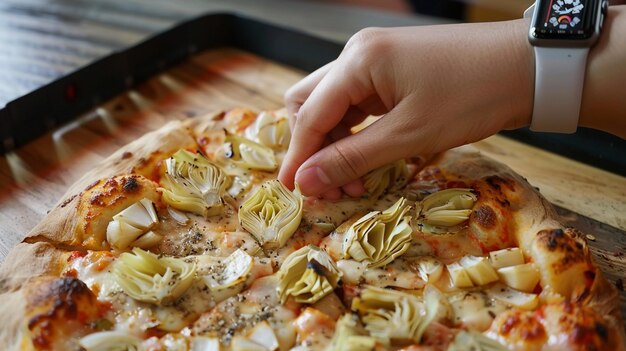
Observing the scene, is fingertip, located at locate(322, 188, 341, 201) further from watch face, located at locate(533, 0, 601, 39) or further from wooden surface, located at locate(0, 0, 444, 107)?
wooden surface, located at locate(0, 0, 444, 107)

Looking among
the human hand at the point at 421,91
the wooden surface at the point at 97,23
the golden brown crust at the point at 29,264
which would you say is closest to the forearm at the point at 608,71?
the human hand at the point at 421,91

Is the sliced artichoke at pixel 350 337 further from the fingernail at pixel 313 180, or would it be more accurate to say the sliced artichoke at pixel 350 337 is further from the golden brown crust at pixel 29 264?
the golden brown crust at pixel 29 264

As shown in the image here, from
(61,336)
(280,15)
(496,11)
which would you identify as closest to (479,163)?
(61,336)

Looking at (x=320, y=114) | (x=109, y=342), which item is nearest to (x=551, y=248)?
(x=320, y=114)

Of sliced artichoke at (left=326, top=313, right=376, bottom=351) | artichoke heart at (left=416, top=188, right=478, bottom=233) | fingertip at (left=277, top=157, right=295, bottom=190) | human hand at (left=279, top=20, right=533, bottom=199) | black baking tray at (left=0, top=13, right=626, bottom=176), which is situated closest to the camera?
sliced artichoke at (left=326, top=313, right=376, bottom=351)

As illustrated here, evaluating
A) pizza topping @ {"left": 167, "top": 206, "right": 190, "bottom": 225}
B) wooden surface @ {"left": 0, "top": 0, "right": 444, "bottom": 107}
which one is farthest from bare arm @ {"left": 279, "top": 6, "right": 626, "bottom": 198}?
wooden surface @ {"left": 0, "top": 0, "right": 444, "bottom": 107}

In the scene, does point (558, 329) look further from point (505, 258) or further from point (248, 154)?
point (248, 154)

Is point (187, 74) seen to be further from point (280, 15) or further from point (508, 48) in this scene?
point (508, 48)
